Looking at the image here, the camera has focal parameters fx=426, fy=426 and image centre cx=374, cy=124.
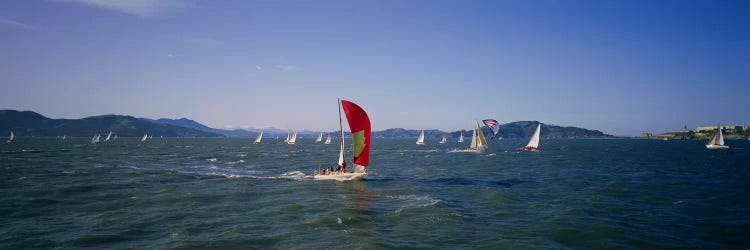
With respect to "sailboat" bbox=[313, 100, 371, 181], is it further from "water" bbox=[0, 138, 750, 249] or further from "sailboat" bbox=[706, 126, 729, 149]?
"sailboat" bbox=[706, 126, 729, 149]

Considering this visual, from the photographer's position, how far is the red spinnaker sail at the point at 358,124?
134ft

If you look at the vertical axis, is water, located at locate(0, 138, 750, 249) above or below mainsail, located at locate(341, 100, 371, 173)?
below

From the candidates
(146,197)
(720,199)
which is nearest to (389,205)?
(146,197)

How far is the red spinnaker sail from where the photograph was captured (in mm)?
40781

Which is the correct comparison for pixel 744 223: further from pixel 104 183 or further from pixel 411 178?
pixel 104 183

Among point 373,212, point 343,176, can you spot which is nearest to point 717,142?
point 343,176

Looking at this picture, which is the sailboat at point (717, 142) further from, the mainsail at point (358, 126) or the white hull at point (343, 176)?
the mainsail at point (358, 126)

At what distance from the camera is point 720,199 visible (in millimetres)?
34031

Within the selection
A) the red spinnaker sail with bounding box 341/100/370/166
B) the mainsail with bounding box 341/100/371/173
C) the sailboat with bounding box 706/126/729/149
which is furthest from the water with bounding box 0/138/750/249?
the sailboat with bounding box 706/126/729/149

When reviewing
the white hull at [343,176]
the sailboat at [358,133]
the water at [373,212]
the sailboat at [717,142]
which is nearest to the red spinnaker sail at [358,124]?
the sailboat at [358,133]

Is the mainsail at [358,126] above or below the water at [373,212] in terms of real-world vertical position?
above

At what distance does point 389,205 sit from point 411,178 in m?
18.6

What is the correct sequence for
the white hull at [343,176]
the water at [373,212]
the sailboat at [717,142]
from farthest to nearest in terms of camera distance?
the sailboat at [717,142] → the white hull at [343,176] → the water at [373,212]

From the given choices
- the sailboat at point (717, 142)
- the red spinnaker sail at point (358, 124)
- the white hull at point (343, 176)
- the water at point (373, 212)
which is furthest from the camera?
the sailboat at point (717, 142)
